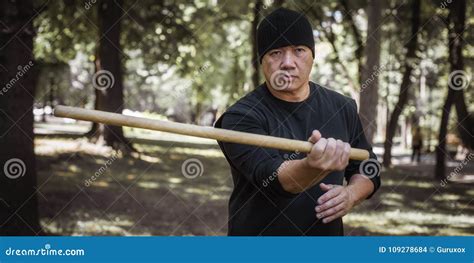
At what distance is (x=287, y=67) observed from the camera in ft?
8.94

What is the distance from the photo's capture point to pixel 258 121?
2.62 m

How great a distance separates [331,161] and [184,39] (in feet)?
50.0

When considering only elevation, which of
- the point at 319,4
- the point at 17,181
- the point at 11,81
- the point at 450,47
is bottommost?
the point at 17,181

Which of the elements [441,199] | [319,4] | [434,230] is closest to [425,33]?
[319,4]

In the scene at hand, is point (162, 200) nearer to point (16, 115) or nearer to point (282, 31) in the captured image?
point (16, 115)

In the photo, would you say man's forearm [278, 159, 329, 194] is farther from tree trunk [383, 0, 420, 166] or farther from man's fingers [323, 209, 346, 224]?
tree trunk [383, 0, 420, 166]

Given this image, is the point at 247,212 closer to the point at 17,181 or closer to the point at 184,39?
the point at 17,181
